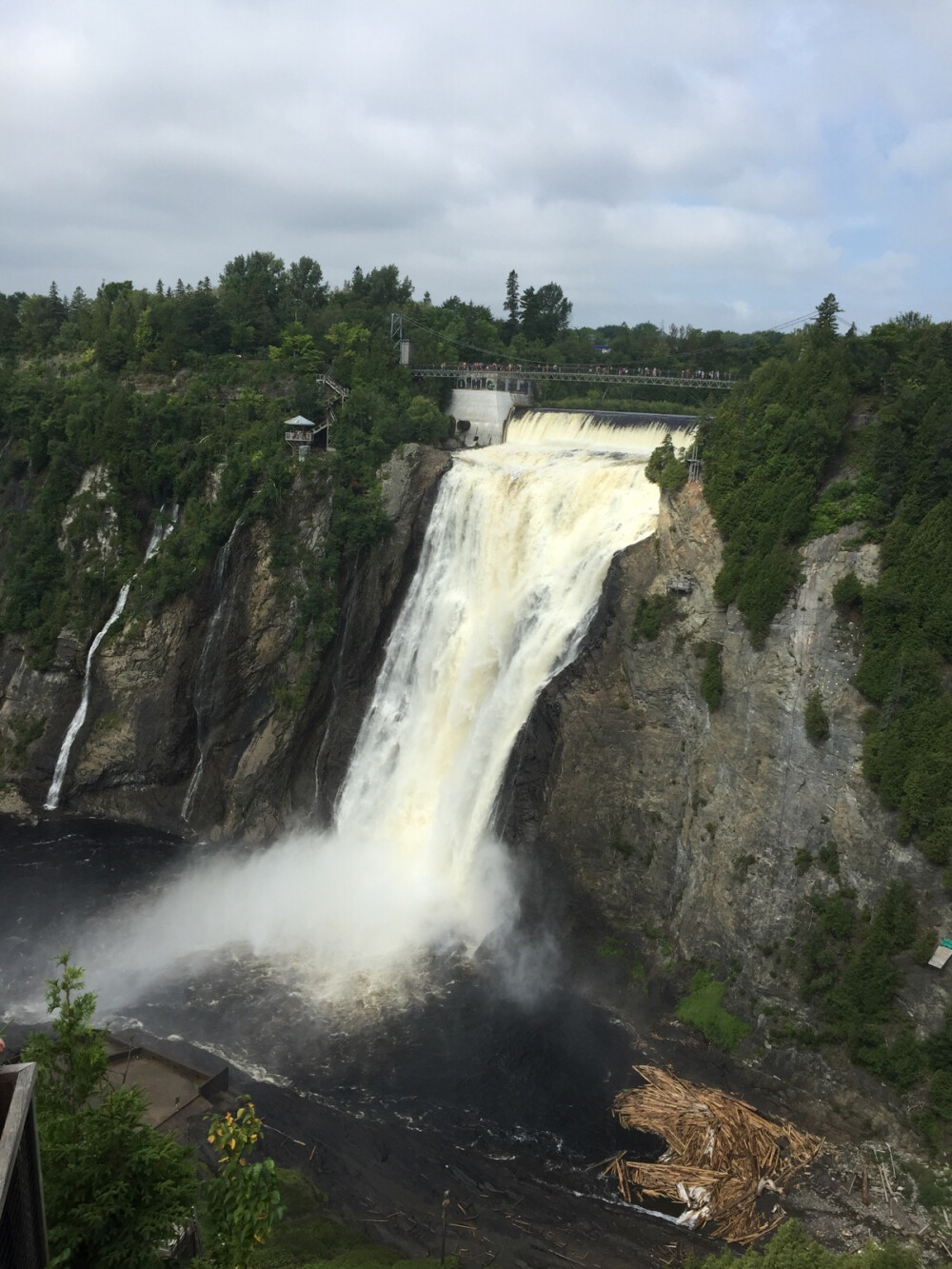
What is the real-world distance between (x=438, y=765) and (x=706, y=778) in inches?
447

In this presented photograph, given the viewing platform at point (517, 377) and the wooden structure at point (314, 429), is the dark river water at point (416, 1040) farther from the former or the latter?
the viewing platform at point (517, 377)

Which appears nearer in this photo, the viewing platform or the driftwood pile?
the driftwood pile

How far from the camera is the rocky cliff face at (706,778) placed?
29.1 meters

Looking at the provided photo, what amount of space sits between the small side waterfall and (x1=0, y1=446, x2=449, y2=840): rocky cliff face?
0.34 meters

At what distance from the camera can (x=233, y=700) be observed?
145ft

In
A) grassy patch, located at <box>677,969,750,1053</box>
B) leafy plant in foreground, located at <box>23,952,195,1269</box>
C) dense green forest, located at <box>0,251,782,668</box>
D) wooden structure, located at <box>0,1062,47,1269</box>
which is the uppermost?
dense green forest, located at <box>0,251,782,668</box>

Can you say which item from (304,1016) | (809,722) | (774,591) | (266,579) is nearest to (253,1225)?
(304,1016)

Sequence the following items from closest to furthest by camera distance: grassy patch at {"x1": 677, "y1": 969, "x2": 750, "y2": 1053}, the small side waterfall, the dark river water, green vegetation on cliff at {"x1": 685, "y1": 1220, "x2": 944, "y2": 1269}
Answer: green vegetation on cliff at {"x1": 685, "y1": 1220, "x2": 944, "y2": 1269} → the dark river water → grassy patch at {"x1": 677, "y1": 969, "x2": 750, "y2": 1053} → the small side waterfall

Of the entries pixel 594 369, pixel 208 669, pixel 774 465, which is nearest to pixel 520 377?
pixel 594 369

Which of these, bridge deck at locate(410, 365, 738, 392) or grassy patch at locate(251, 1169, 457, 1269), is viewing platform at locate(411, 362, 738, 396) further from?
grassy patch at locate(251, 1169, 457, 1269)

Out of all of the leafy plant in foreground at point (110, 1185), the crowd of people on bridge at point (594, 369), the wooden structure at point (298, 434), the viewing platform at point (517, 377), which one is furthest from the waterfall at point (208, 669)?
the leafy plant in foreground at point (110, 1185)

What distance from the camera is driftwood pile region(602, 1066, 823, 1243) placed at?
23875mm

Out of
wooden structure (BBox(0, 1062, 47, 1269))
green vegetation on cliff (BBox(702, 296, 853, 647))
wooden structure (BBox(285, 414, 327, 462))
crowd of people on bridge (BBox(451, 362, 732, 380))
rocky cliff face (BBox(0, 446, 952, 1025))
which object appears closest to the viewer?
wooden structure (BBox(0, 1062, 47, 1269))

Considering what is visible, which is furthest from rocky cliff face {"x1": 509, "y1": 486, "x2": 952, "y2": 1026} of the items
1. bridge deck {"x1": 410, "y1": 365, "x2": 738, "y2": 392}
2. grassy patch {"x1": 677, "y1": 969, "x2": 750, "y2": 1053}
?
bridge deck {"x1": 410, "y1": 365, "x2": 738, "y2": 392}
